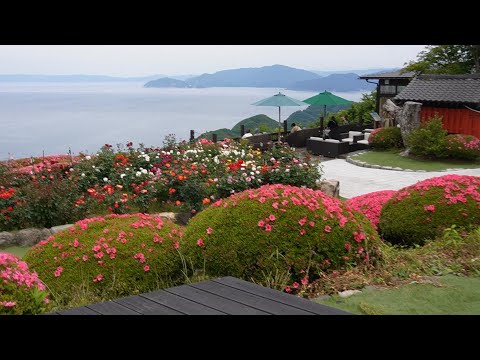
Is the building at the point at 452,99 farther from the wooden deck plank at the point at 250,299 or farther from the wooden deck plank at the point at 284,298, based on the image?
the wooden deck plank at the point at 250,299

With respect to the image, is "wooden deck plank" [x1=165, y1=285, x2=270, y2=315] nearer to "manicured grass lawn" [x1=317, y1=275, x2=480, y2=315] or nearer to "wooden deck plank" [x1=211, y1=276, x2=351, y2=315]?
"wooden deck plank" [x1=211, y1=276, x2=351, y2=315]

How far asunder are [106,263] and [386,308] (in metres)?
2.47

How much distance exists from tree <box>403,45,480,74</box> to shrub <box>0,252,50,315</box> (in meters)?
26.1

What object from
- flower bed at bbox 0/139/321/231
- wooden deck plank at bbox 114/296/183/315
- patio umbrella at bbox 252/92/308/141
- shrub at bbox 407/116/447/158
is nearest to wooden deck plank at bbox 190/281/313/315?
wooden deck plank at bbox 114/296/183/315

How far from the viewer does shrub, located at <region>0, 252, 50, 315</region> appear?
3438 mm

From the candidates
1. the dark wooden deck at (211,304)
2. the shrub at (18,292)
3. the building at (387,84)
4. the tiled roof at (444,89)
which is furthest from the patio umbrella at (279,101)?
the dark wooden deck at (211,304)

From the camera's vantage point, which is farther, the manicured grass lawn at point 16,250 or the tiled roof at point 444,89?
the tiled roof at point 444,89

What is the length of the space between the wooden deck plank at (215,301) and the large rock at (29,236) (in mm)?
5837

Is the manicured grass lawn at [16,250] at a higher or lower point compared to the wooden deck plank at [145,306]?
lower

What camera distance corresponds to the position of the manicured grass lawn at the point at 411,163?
1708 cm

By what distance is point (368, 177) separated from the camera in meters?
15.4

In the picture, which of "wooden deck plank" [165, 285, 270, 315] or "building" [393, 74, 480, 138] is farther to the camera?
"building" [393, 74, 480, 138]
